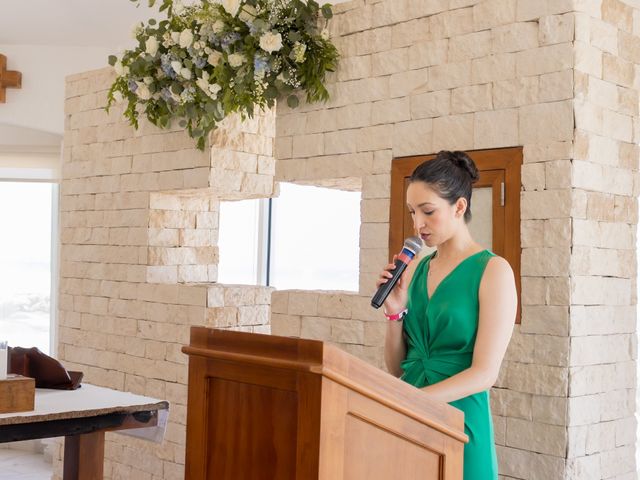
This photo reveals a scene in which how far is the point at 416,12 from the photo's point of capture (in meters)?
3.39

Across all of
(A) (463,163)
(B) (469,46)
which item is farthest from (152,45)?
(A) (463,163)

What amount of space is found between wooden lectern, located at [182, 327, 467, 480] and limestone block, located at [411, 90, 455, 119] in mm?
1648

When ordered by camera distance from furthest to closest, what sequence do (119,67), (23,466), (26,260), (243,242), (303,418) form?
(26,260) → (23,466) → (243,242) → (119,67) → (303,418)

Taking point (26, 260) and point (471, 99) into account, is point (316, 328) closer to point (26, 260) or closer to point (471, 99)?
point (471, 99)

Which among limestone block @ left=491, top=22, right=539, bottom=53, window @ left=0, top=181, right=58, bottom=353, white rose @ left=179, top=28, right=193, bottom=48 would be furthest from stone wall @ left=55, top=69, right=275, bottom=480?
window @ left=0, top=181, right=58, bottom=353

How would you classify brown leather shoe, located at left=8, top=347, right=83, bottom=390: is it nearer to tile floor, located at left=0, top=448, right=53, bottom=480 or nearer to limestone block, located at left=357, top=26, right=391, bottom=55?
limestone block, located at left=357, top=26, right=391, bottom=55

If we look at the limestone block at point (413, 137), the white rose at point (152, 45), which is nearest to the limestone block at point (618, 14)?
the limestone block at point (413, 137)

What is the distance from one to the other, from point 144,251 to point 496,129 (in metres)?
2.15

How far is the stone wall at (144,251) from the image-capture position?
14.2 feet

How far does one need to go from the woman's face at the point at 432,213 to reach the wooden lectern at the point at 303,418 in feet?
1.90

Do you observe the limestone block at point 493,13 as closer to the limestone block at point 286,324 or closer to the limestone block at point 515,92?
the limestone block at point 515,92

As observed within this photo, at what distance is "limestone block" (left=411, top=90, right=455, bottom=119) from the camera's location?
10.7 feet

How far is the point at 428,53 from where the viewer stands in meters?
3.34

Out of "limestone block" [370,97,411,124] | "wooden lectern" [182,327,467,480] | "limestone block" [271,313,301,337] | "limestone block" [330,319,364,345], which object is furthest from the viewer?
"limestone block" [271,313,301,337]
